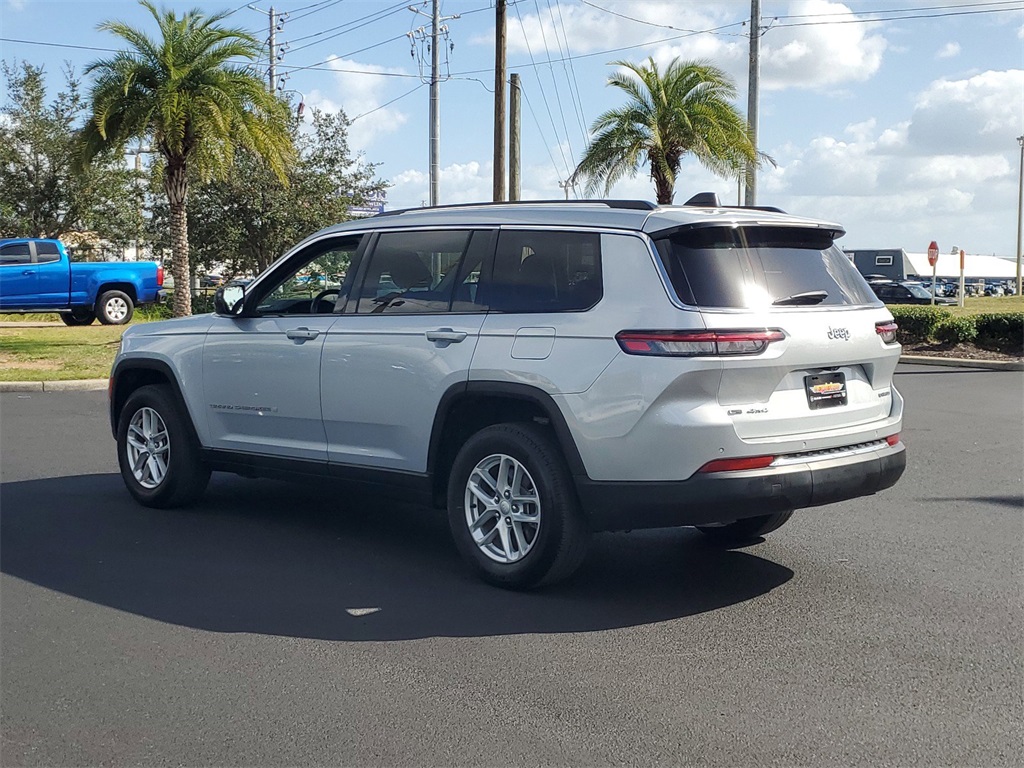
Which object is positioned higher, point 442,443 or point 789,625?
point 442,443

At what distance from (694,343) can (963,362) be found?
1583cm

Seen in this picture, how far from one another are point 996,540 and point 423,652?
3.80 metres

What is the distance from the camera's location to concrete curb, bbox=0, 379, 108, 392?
15.4 metres

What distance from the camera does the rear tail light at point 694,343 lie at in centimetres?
516

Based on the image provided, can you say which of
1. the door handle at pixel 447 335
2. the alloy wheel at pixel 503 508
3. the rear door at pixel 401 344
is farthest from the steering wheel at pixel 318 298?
the alloy wheel at pixel 503 508

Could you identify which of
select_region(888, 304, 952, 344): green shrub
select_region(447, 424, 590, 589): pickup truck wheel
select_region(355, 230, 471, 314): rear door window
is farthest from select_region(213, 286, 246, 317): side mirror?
select_region(888, 304, 952, 344): green shrub

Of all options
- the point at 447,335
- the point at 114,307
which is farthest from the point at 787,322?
the point at 114,307

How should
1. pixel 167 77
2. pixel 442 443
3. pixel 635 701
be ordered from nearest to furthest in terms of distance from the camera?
1. pixel 635 701
2. pixel 442 443
3. pixel 167 77

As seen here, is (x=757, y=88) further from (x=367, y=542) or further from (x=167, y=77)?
(x=367, y=542)

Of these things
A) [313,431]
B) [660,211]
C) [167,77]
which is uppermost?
[167,77]

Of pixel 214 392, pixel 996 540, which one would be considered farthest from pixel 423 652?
pixel 996 540

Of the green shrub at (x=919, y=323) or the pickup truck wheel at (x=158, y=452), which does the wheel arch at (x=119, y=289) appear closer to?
the green shrub at (x=919, y=323)

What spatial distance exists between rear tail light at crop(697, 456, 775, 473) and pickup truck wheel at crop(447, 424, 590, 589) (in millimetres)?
688

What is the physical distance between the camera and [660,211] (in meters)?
5.60
